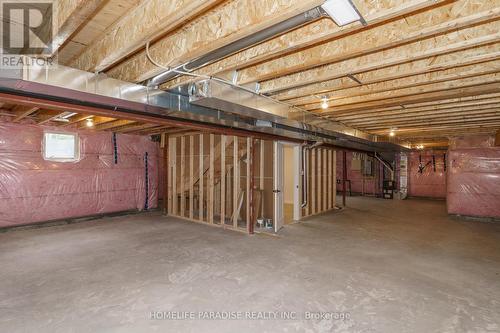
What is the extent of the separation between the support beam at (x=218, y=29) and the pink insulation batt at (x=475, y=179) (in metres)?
7.12

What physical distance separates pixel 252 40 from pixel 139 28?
0.80 m

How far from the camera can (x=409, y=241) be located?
4.52 meters

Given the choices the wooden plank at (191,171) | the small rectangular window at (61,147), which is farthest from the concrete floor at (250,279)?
the small rectangular window at (61,147)

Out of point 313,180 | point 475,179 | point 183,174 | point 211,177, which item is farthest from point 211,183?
point 475,179

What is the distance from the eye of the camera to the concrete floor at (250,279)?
2.18 m

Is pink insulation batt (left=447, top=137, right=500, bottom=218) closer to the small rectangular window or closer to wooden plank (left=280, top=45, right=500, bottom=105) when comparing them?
wooden plank (left=280, top=45, right=500, bottom=105)

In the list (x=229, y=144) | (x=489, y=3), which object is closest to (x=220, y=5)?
(x=489, y=3)

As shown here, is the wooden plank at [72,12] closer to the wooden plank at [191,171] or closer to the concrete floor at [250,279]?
the concrete floor at [250,279]

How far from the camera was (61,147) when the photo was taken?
19.2 feet

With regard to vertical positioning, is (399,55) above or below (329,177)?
above

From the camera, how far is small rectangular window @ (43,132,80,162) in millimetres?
5625

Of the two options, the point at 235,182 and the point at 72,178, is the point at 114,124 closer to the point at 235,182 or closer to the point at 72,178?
the point at 72,178

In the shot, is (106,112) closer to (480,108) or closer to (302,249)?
(302,249)

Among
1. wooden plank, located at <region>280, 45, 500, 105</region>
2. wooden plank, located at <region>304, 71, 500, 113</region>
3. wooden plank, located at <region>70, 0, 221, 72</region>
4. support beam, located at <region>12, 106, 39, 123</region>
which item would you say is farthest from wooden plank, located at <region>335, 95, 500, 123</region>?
support beam, located at <region>12, 106, 39, 123</region>
